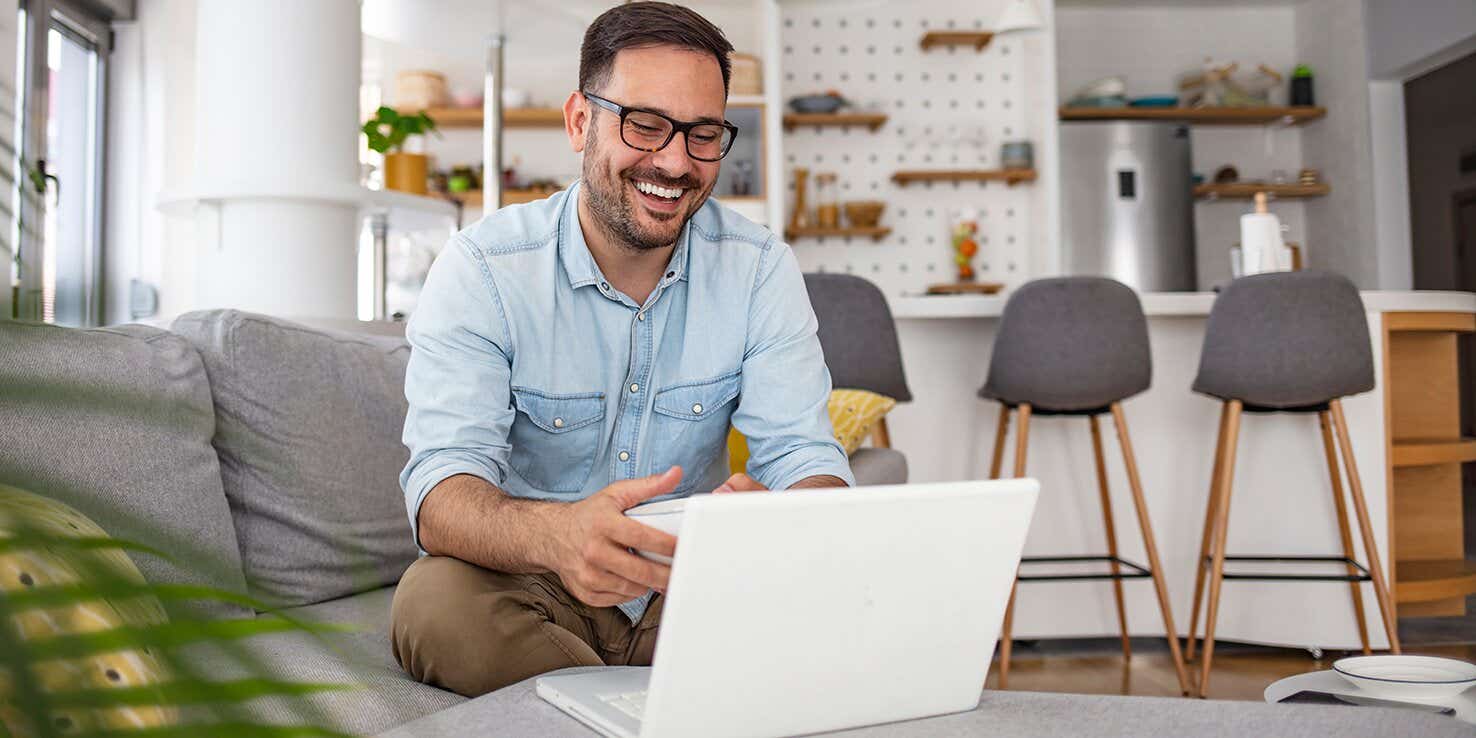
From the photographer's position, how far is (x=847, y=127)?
18.5ft

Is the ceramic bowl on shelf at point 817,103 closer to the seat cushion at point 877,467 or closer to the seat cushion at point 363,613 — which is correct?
the seat cushion at point 877,467

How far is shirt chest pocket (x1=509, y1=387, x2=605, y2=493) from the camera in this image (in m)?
1.49

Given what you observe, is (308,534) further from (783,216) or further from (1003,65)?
(1003,65)

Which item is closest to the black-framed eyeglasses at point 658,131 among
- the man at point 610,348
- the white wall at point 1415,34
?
the man at point 610,348

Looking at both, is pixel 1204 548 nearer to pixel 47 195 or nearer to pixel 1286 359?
pixel 1286 359

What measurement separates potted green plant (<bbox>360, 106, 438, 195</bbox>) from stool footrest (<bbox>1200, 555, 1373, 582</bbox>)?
7.25ft

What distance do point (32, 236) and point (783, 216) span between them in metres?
5.29

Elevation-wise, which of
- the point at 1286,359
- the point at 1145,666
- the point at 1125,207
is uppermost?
the point at 1125,207

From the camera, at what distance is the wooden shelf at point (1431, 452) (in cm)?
317

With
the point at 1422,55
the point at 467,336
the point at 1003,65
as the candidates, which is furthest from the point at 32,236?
the point at 1422,55

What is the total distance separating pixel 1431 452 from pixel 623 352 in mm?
2634

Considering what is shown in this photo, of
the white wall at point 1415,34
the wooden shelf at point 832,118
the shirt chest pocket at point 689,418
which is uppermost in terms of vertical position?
the white wall at point 1415,34

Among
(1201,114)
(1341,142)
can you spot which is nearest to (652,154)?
(1201,114)

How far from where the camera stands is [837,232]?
543 cm
